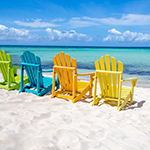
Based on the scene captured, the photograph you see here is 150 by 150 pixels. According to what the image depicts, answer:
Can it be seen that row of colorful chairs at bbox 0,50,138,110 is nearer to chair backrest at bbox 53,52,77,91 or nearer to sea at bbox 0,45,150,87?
chair backrest at bbox 53,52,77,91

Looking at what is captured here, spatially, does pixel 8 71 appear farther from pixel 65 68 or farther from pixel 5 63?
pixel 65 68

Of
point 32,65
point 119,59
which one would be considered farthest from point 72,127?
point 119,59

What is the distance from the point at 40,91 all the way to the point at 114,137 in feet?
8.97

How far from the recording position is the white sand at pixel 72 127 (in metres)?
2.07

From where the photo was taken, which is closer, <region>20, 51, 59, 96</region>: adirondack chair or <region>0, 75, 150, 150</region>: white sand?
<region>0, 75, 150, 150</region>: white sand

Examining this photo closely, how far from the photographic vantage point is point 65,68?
13.2 feet

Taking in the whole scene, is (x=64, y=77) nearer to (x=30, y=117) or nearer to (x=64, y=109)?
(x=64, y=109)

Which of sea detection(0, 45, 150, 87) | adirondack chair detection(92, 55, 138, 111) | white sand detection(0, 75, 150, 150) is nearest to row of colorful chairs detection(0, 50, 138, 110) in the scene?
adirondack chair detection(92, 55, 138, 111)

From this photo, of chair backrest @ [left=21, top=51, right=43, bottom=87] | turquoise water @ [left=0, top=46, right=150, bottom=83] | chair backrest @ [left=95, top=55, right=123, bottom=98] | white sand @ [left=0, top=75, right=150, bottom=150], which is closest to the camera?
white sand @ [left=0, top=75, right=150, bottom=150]

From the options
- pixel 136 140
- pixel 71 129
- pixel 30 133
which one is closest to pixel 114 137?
pixel 136 140

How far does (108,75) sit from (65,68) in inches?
40.5

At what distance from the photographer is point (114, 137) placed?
238 cm

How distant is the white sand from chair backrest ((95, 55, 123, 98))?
0.36m

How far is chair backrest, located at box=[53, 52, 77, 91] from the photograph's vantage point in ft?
13.0
